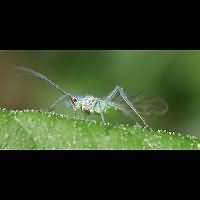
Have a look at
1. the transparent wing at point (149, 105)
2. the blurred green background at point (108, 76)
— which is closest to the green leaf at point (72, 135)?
the transparent wing at point (149, 105)

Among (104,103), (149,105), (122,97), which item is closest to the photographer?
(122,97)

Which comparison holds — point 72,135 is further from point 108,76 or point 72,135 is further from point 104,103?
point 108,76

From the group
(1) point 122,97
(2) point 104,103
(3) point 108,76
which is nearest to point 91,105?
(2) point 104,103

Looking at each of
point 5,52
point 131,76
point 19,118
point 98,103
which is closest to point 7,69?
point 5,52

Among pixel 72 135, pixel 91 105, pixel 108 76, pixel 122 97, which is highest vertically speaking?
pixel 108 76

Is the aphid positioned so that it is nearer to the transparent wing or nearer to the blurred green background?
the transparent wing

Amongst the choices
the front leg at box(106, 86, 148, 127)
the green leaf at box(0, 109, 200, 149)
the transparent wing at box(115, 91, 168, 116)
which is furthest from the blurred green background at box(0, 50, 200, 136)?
the green leaf at box(0, 109, 200, 149)

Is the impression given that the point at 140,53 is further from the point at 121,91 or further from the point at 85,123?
the point at 85,123
